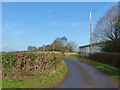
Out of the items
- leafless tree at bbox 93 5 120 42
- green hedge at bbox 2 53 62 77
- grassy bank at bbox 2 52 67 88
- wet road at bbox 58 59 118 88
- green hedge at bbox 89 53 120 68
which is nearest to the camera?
wet road at bbox 58 59 118 88

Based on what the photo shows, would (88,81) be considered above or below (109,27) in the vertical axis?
below

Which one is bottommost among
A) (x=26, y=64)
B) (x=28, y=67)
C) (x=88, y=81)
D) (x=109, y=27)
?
(x=88, y=81)

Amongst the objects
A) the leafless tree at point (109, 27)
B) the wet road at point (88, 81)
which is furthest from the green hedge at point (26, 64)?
the leafless tree at point (109, 27)

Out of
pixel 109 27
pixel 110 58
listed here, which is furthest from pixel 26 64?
pixel 109 27

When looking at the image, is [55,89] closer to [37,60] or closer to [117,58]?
[37,60]

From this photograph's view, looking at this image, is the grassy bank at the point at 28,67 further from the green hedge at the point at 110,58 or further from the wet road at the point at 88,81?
the green hedge at the point at 110,58

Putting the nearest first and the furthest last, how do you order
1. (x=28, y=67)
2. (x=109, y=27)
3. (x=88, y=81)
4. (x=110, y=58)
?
(x=88, y=81)
(x=28, y=67)
(x=110, y=58)
(x=109, y=27)

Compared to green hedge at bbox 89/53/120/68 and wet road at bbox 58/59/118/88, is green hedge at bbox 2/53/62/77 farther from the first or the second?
green hedge at bbox 89/53/120/68

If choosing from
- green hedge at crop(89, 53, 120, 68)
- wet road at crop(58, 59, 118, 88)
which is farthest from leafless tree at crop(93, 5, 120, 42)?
wet road at crop(58, 59, 118, 88)

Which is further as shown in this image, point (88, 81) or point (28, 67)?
point (28, 67)

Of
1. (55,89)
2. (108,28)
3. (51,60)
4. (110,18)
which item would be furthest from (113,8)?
(55,89)

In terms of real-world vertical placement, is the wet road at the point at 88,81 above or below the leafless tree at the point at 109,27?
below

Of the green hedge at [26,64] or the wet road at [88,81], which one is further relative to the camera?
the green hedge at [26,64]

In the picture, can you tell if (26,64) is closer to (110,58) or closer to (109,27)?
(110,58)
